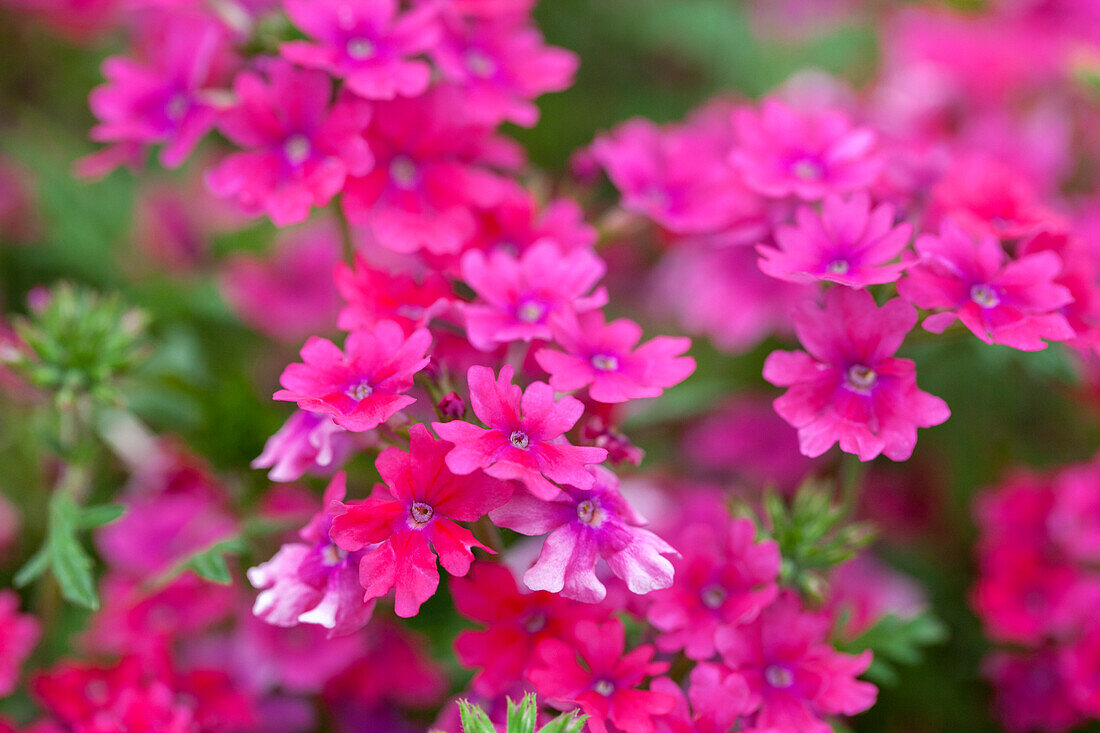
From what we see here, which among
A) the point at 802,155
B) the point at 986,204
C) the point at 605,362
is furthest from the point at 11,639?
the point at 986,204

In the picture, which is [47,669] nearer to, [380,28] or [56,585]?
[56,585]

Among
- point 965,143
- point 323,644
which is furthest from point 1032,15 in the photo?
point 323,644

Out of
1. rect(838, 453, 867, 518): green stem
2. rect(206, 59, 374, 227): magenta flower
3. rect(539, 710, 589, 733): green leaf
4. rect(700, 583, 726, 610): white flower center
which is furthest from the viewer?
rect(838, 453, 867, 518): green stem

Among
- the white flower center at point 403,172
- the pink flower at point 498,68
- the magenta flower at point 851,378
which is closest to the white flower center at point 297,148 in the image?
A: the white flower center at point 403,172

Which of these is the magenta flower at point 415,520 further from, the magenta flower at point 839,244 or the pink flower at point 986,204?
the pink flower at point 986,204

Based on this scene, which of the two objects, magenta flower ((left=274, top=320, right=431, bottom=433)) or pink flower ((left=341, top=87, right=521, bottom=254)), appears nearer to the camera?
magenta flower ((left=274, top=320, right=431, bottom=433))

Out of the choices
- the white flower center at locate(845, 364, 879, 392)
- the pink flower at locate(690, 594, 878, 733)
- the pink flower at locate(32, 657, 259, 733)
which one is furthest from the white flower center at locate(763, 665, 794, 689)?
the pink flower at locate(32, 657, 259, 733)

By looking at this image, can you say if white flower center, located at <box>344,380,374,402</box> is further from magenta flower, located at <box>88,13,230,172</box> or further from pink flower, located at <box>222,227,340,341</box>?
pink flower, located at <box>222,227,340,341</box>
